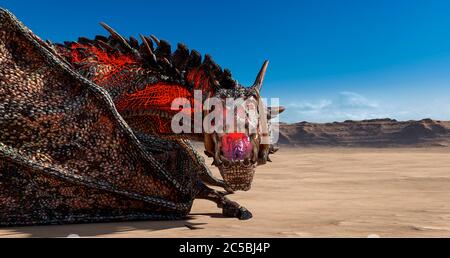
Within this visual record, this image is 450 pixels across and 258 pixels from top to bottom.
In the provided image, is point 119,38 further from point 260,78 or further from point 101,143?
point 260,78

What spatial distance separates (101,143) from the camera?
523cm

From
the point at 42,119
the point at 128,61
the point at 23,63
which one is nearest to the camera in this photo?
the point at 42,119

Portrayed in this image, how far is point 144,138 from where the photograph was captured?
5.76 metres

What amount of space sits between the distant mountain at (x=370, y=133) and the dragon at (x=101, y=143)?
42065 millimetres

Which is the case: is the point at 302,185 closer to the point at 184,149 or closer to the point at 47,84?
the point at 184,149

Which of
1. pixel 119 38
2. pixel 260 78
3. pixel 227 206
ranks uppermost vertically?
pixel 119 38

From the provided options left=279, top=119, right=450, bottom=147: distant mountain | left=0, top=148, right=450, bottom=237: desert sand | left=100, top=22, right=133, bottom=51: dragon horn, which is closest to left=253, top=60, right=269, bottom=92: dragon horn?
left=0, top=148, right=450, bottom=237: desert sand

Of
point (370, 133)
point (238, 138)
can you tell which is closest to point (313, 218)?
point (238, 138)

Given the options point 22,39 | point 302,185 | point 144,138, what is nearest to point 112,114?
point 144,138

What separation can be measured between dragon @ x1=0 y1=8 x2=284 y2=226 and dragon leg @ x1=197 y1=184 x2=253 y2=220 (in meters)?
0.01

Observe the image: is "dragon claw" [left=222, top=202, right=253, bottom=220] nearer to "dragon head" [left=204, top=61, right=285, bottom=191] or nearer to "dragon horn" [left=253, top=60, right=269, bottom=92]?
"dragon head" [left=204, top=61, right=285, bottom=191]

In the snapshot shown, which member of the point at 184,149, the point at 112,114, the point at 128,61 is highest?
the point at 128,61

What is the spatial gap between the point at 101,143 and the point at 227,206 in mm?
1654

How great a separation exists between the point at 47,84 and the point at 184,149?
1768 mm
